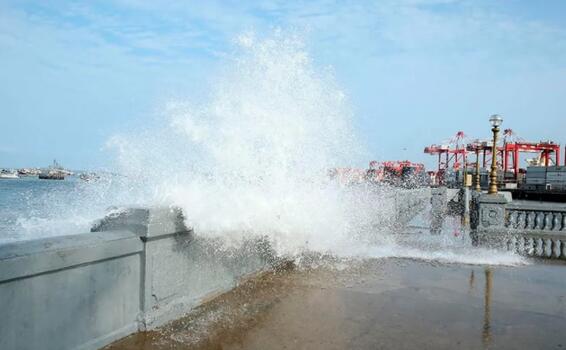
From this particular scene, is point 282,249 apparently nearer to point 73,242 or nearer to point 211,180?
point 211,180

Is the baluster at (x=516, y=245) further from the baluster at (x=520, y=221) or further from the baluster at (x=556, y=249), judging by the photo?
the baluster at (x=520, y=221)

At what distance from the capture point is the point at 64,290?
3383mm

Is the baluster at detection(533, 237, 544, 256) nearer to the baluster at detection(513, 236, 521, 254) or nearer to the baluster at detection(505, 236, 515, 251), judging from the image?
the baluster at detection(513, 236, 521, 254)

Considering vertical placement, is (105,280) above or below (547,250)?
above

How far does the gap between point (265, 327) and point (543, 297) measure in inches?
157

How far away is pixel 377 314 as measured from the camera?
5051mm

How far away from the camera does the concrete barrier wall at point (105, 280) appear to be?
3041 millimetres

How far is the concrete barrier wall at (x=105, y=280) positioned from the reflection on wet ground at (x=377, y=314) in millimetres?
249

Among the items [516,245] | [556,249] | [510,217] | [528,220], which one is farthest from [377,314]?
[510,217]

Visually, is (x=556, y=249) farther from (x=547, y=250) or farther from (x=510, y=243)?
(x=510, y=243)

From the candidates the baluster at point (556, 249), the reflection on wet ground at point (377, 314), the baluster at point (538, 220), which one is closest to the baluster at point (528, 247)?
the baluster at point (556, 249)

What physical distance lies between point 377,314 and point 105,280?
297 centimetres

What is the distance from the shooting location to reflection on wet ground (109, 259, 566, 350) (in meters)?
4.21

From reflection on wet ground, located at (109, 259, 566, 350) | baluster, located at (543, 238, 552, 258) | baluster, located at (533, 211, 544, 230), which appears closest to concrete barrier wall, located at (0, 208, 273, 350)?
reflection on wet ground, located at (109, 259, 566, 350)
